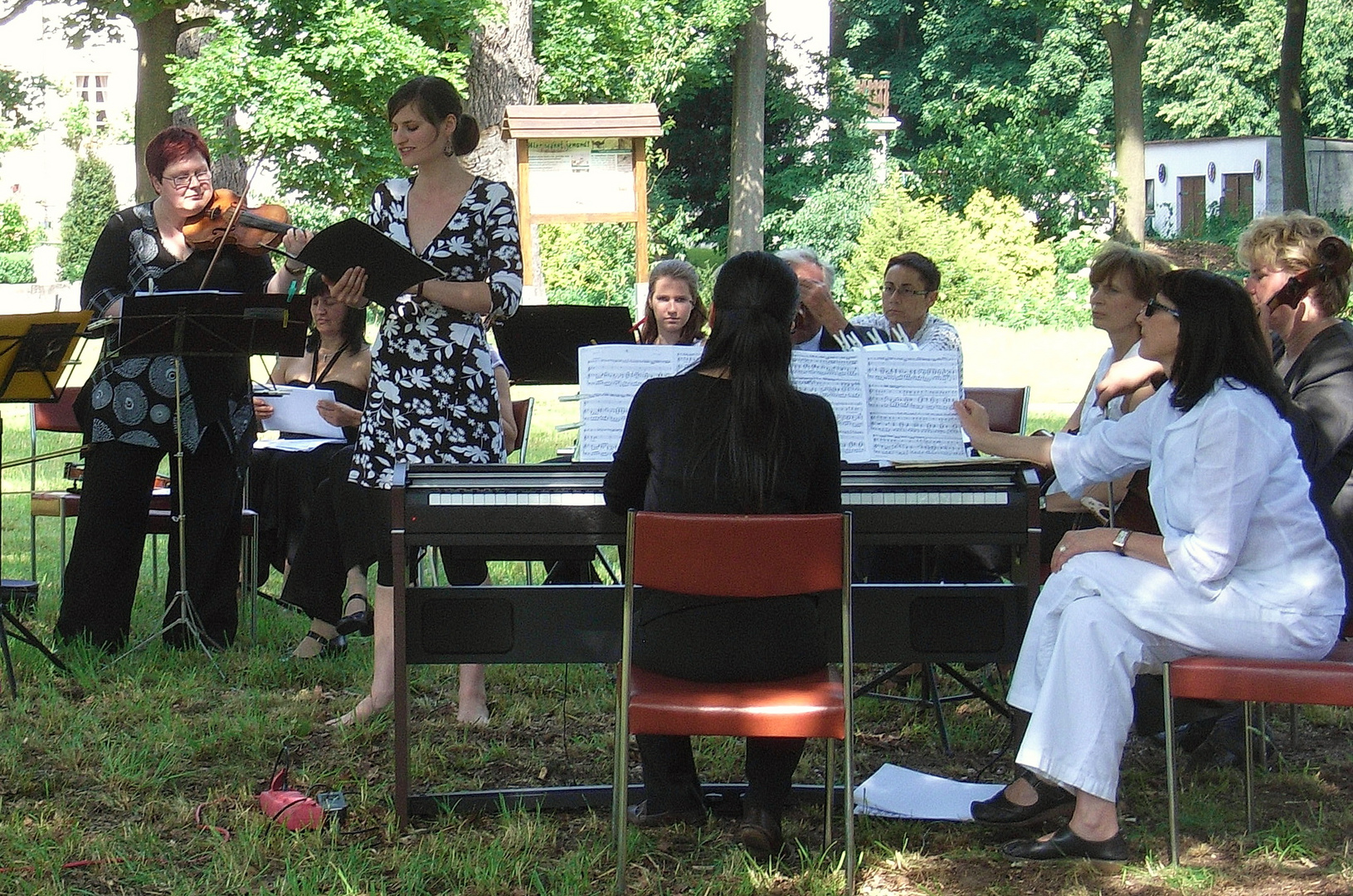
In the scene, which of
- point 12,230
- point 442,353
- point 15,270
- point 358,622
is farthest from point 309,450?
point 12,230

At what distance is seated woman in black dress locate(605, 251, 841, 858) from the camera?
11.2 feet

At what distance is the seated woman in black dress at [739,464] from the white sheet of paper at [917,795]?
47 centimetres

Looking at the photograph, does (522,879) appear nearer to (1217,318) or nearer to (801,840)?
(801,840)

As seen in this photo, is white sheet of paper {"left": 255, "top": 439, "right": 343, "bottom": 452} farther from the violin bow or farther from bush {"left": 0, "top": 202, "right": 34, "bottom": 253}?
bush {"left": 0, "top": 202, "right": 34, "bottom": 253}

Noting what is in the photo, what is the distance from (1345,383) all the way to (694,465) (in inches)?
74.6

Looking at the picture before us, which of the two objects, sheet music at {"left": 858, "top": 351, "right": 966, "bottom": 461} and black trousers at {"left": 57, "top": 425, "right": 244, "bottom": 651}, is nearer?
sheet music at {"left": 858, "top": 351, "right": 966, "bottom": 461}

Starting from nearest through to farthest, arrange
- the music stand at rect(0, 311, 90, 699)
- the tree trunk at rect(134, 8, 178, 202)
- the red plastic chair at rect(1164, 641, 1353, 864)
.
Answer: the red plastic chair at rect(1164, 641, 1353, 864) < the music stand at rect(0, 311, 90, 699) < the tree trunk at rect(134, 8, 178, 202)

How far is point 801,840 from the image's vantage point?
3736 millimetres

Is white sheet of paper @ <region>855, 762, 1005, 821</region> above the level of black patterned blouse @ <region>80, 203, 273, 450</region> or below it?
below

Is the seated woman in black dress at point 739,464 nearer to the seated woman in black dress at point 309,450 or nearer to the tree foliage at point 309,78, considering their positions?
the seated woman in black dress at point 309,450

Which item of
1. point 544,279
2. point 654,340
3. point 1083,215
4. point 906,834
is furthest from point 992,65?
point 906,834

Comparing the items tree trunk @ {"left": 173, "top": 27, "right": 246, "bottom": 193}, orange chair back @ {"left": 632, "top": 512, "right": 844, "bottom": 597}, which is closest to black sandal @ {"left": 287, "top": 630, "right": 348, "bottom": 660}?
orange chair back @ {"left": 632, "top": 512, "right": 844, "bottom": 597}

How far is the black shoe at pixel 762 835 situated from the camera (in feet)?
11.6

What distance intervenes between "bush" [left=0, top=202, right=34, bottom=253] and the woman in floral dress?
38933 millimetres
